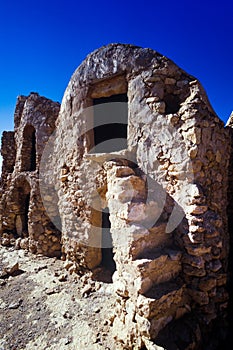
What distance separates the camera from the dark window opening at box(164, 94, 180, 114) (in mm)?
3828

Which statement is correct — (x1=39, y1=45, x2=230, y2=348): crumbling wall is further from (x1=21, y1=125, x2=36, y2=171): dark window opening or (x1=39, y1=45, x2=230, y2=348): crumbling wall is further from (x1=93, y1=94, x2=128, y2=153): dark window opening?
(x1=21, y1=125, x2=36, y2=171): dark window opening

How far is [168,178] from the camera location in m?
→ 3.47

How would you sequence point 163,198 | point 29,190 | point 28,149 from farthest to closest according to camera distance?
A: point 28,149
point 29,190
point 163,198

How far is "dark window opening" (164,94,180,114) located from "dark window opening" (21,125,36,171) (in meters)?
5.97

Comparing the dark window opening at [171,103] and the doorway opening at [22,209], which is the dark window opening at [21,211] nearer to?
the doorway opening at [22,209]

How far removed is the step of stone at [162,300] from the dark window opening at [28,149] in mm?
6982

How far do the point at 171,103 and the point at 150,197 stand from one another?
73.8 inches

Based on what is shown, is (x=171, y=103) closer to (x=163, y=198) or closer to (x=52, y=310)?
(x=163, y=198)

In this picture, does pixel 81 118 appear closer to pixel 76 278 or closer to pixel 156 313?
pixel 76 278

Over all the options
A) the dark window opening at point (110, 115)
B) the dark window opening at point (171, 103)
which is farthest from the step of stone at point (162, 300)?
the dark window opening at point (110, 115)

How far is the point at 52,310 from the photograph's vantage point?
396cm

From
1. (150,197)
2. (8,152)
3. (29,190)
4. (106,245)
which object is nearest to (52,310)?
(106,245)

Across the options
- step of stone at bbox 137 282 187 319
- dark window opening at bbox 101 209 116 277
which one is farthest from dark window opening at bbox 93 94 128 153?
step of stone at bbox 137 282 187 319

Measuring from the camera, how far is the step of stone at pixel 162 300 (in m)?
2.49
